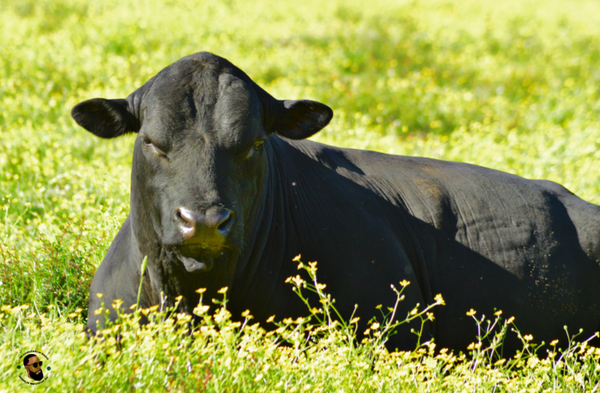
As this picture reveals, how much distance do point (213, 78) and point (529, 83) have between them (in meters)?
11.7

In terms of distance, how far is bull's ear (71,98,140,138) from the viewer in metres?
3.62

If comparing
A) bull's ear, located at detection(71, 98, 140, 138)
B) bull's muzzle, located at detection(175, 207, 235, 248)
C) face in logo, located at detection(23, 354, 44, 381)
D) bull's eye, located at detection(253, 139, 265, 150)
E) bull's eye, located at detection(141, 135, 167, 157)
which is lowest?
face in logo, located at detection(23, 354, 44, 381)

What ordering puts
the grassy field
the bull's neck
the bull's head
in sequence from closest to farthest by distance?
the grassy field, the bull's head, the bull's neck

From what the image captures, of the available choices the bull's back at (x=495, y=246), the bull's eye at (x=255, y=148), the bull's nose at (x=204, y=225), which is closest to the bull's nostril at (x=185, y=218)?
the bull's nose at (x=204, y=225)

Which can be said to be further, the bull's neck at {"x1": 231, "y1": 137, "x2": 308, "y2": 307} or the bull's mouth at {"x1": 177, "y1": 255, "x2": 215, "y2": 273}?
the bull's neck at {"x1": 231, "y1": 137, "x2": 308, "y2": 307}

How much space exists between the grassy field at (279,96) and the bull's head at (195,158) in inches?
15.2

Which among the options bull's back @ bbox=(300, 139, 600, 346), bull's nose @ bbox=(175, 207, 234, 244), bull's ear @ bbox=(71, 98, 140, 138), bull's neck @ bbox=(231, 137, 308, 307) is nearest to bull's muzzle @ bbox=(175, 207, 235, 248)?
bull's nose @ bbox=(175, 207, 234, 244)

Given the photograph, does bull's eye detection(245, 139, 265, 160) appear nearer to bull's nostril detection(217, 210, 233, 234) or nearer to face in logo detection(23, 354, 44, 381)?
bull's nostril detection(217, 210, 233, 234)

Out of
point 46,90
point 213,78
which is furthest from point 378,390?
point 46,90

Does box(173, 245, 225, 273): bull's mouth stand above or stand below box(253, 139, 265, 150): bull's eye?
below

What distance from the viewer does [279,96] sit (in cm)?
999

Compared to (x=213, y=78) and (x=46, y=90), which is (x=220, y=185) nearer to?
(x=213, y=78)

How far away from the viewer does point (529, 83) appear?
13484 millimetres

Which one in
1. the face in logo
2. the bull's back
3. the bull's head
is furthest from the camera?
the bull's back
